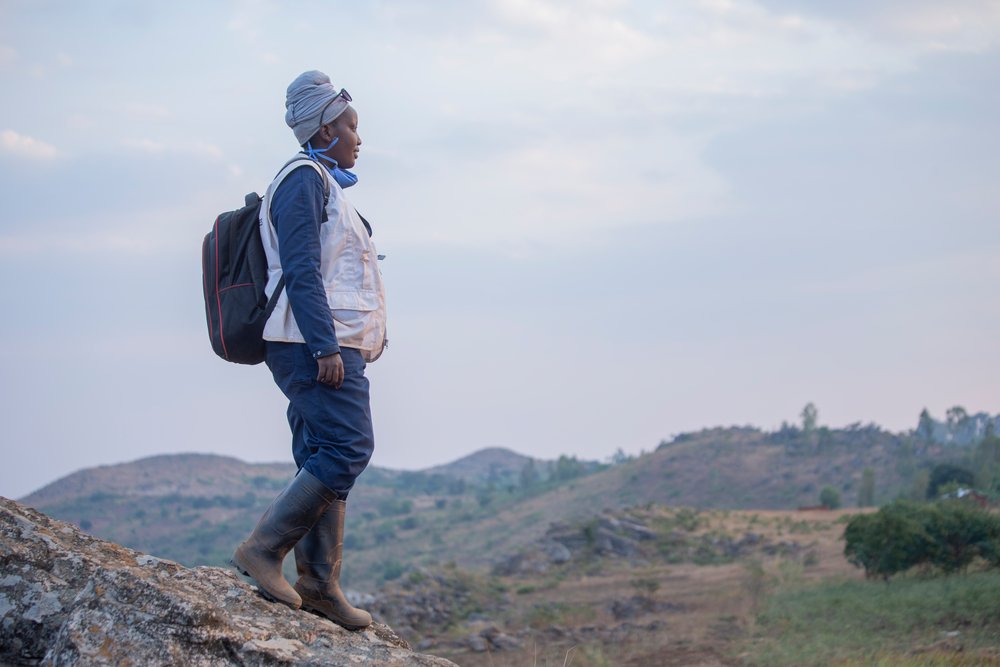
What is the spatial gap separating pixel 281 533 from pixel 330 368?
0.66 meters

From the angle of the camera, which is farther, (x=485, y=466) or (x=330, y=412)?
(x=485, y=466)

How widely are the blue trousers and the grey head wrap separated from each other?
931 mm

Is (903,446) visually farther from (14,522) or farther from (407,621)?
(14,522)

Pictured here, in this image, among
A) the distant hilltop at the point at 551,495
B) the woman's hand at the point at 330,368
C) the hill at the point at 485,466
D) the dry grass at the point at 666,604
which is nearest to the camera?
the woman's hand at the point at 330,368

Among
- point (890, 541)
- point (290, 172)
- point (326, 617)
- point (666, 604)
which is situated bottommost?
point (666, 604)

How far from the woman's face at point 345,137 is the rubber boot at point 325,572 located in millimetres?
1405

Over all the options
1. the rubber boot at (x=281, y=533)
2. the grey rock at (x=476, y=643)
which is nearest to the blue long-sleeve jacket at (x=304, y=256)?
the rubber boot at (x=281, y=533)

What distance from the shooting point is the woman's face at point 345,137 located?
4051 millimetres

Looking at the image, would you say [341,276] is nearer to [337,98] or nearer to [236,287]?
[236,287]

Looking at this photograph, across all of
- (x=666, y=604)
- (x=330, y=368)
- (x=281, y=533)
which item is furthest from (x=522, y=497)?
(x=330, y=368)

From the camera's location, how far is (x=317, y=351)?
359 centimetres

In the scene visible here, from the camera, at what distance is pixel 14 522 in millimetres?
3434

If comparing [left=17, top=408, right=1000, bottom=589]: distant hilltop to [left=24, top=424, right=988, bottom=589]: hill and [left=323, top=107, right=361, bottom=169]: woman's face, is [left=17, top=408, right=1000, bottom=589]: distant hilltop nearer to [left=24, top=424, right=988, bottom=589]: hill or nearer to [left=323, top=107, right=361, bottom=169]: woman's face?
[left=24, top=424, right=988, bottom=589]: hill

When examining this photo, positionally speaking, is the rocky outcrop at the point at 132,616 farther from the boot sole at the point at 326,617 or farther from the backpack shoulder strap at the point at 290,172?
the backpack shoulder strap at the point at 290,172
